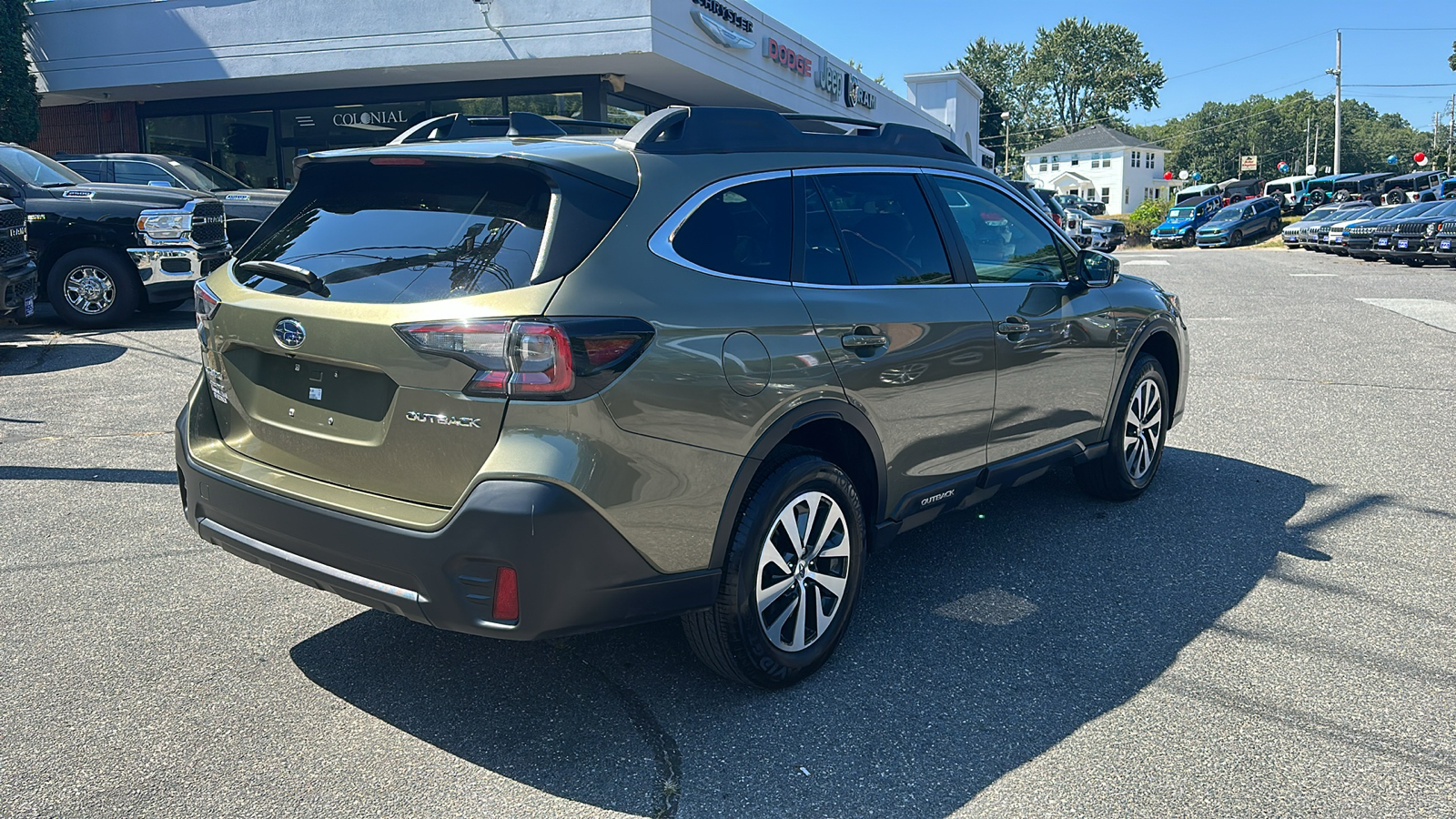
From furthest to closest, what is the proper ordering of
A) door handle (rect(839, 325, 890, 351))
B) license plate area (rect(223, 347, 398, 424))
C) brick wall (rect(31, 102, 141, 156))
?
brick wall (rect(31, 102, 141, 156)) < door handle (rect(839, 325, 890, 351)) < license plate area (rect(223, 347, 398, 424))

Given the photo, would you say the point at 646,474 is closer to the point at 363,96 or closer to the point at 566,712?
the point at 566,712

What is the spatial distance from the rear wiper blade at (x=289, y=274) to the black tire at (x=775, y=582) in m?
1.42

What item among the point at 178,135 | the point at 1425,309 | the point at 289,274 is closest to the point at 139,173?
the point at 178,135

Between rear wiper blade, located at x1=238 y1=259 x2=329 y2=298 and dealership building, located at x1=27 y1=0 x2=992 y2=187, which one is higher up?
dealership building, located at x1=27 y1=0 x2=992 y2=187

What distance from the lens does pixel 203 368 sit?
370 centimetres

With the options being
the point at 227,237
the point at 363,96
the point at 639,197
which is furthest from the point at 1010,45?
the point at 639,197

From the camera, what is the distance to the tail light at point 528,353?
283 centimetres

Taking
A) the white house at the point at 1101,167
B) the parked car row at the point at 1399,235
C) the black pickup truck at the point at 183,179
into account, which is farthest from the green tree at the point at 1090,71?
the black pickup truck at the point at 183,179

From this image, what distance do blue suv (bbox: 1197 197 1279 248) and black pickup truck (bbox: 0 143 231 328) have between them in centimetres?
3501

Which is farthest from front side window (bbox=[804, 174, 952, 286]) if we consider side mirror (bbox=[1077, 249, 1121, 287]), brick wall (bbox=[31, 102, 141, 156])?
brick wall (bbox=[31, 102, 141, 156])

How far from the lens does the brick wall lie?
22828 mm

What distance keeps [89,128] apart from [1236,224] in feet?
113

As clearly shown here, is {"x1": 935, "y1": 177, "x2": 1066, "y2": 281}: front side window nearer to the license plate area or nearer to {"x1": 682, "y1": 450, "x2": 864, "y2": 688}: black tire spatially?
{"x1": 682, "y1": 450, "x2": 864, "y2": 688}: black tire

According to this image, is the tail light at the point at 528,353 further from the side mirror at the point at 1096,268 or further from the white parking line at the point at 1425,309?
the white parking line at the point at 1425,309
